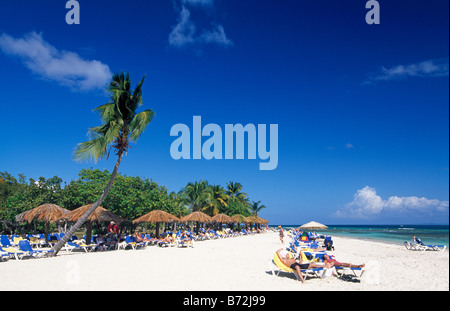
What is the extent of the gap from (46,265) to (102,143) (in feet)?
14.9

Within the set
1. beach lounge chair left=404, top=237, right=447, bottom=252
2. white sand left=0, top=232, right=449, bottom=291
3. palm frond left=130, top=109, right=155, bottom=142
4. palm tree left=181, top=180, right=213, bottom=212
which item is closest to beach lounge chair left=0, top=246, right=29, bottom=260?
white sand left=0, top=232, right=449, bottom=291

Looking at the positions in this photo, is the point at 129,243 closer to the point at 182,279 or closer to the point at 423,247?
the point at 182,279

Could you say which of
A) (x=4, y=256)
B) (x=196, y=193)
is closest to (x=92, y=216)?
(x=4, y=256)

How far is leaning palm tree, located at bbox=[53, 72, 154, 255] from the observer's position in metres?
11.3

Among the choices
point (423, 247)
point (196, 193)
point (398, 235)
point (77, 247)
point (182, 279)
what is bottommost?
point (398, 235)

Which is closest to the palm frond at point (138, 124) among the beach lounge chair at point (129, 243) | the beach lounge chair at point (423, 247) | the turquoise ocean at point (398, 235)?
the beach lounge chair at point (129, 243)

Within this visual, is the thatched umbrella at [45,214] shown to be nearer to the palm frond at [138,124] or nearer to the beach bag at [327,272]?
the palm frond at [138,124]

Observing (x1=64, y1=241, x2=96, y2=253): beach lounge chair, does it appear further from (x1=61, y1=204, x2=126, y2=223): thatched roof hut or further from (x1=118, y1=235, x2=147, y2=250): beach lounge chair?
(x1=118, y1=235, x2=147, y2=250): beach lounge chair

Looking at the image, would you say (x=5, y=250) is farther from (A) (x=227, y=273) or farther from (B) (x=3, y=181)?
(B) (x=3, y=181)

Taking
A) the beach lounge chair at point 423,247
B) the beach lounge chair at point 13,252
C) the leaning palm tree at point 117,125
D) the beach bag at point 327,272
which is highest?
the leaning palm tree at point 117,125

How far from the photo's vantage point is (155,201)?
64.8 feet

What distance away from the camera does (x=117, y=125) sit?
11.4 metres

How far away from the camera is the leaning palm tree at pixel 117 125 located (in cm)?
Result: 1130
